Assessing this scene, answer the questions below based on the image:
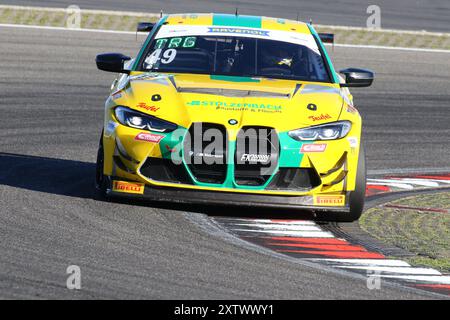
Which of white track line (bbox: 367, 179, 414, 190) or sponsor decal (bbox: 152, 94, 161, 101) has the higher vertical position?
sponsor decal (bbox: 152, 94, 161, 101)

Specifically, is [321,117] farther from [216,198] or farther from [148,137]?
[148,137]

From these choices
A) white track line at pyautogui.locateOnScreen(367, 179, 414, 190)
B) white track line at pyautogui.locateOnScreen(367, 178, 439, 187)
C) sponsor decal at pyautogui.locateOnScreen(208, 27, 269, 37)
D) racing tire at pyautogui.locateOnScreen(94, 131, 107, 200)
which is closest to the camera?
racing tire at pyautogui.locateOnScreen(94, 131, 107, 200)

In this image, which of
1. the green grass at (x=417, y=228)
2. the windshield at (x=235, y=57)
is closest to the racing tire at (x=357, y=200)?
the green grass at (x=417, y=228)

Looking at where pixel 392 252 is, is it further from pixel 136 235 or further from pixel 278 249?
pixel 136 235

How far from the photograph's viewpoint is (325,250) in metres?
8.52

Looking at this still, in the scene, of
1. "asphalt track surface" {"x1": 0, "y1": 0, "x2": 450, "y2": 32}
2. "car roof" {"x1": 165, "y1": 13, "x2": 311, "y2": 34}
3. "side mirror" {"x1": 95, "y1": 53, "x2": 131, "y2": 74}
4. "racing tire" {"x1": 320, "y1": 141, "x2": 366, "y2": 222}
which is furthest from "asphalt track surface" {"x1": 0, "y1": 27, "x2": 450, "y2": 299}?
"asphalt track surface" {"x1": 0, "y1": 0, "x2": 450, "y2": 32}

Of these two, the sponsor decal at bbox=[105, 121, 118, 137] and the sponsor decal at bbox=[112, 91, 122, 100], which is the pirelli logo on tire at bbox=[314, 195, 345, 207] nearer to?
the sponsor decal at bbox=[105, 121, 118, 137]

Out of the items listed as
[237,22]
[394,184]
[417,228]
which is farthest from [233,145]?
[394,184]

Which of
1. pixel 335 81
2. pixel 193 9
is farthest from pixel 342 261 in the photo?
pixel 193 9

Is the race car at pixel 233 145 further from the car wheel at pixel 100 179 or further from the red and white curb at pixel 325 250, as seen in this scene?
the red and white curb at pixel 325 250

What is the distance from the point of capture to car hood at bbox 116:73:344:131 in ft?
29.9

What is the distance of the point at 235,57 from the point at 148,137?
1.69 metres

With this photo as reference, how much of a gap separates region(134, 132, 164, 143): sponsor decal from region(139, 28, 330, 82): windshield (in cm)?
121

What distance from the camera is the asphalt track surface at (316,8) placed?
25.8m
